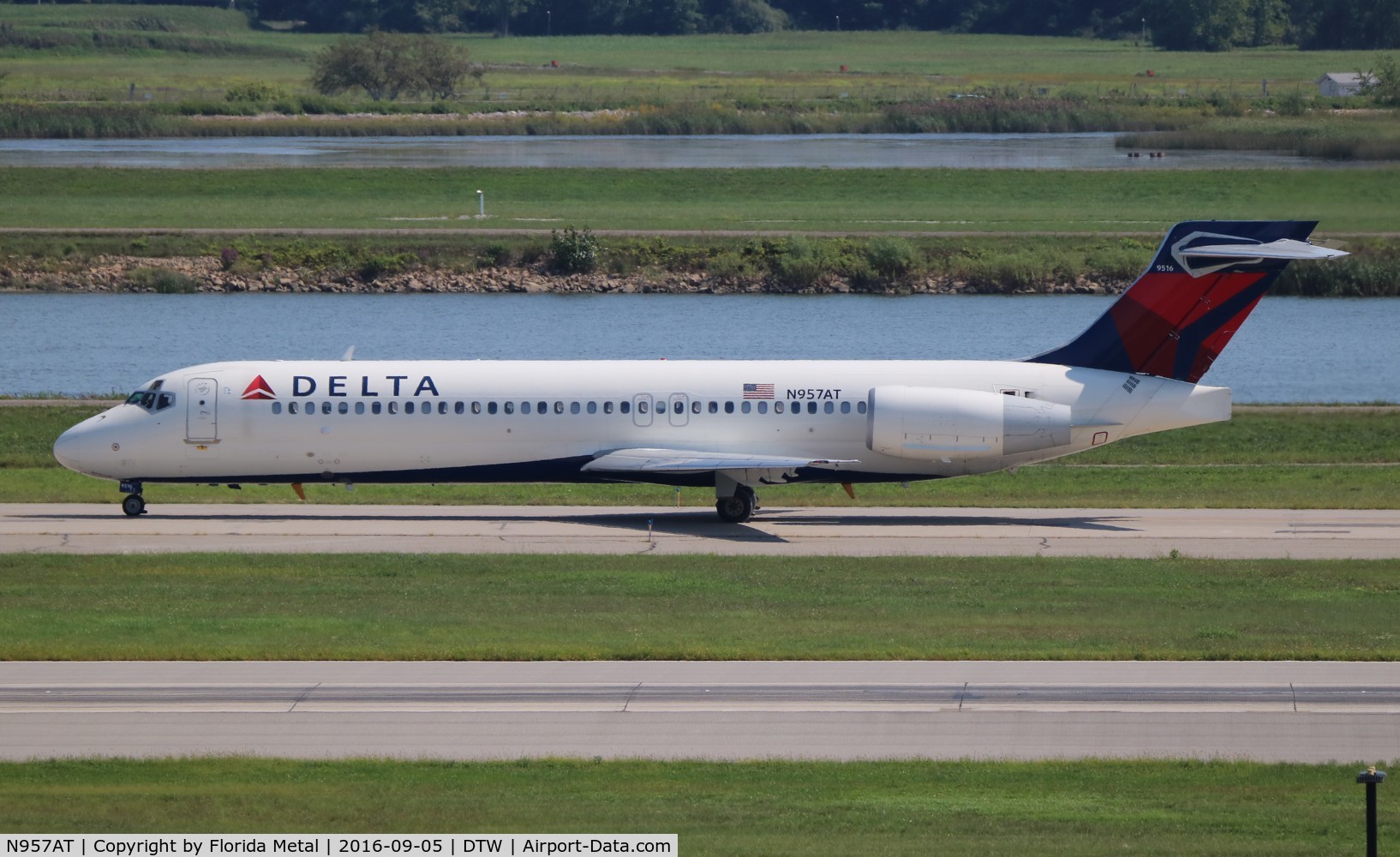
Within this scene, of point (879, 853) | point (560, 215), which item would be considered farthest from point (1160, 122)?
point (879, 853)

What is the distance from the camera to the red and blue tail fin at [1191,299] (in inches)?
1526

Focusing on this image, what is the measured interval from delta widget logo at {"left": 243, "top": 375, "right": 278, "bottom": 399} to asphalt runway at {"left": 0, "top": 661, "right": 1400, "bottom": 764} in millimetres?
14631

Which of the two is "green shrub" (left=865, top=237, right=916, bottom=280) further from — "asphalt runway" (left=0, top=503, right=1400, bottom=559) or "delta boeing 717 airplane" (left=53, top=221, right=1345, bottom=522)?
"delta boeing 717 airplane" (left=53, top=221, right=1345, bottom=522)

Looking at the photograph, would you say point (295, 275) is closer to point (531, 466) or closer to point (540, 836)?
point (531, 466)

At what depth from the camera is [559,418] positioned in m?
39.2

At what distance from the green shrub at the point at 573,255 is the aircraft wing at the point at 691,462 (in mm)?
46572

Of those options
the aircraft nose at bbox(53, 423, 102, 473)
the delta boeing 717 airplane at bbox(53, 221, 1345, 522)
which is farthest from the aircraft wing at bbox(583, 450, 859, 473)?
the aircraft nose at bbox(53, 423, 102, 473)

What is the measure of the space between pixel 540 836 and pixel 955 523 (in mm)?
23077

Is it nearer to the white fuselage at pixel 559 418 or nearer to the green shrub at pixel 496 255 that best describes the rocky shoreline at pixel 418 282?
the green shrub at pixel 496 255

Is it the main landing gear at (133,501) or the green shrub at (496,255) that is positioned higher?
the main landing gear at (133,501)

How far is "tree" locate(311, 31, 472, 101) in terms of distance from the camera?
165 meters

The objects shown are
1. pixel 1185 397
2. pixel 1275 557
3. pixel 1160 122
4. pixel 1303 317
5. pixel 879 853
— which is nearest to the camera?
pixel 879 853

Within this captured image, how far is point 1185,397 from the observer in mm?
38875
